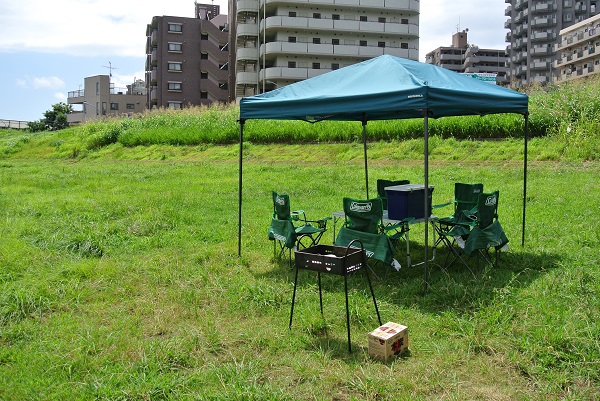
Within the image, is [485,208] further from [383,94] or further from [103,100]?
[103,100]

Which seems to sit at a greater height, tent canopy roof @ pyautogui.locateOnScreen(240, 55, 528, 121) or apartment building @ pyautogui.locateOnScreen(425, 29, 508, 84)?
apartment building @ pyautogui.locateOnScreen(425, 29, 508, 84)

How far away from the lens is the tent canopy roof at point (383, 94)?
5316 millimetres

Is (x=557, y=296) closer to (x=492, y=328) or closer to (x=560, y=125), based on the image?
(x=492, y=328)

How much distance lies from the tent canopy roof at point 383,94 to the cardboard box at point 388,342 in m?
2.22

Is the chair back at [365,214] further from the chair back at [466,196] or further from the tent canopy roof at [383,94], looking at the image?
the chair back at [466,196]

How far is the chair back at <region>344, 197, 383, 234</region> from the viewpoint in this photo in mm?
5770

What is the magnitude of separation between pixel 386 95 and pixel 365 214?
130 centimetres

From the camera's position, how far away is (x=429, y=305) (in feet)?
16.6

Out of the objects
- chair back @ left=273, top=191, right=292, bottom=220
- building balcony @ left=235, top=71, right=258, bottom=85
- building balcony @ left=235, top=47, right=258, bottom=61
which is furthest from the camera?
building balcony @ left=235, top=47, right=258, bottom=61

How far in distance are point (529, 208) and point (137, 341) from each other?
24.6ft

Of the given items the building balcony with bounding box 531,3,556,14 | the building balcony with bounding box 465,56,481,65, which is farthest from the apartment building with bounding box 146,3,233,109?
the building balcony with bounding box 465,56,481,65

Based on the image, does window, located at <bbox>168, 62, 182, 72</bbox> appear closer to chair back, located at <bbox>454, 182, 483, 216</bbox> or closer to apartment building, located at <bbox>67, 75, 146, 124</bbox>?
apartment building, located at <bbox>67, 75, 146, 124</bbox>

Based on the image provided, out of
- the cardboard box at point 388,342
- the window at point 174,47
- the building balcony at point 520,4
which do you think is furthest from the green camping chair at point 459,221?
the building balcony at point 520,4

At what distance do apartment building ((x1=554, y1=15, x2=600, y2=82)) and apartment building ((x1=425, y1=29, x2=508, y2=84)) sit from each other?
52.6ft
